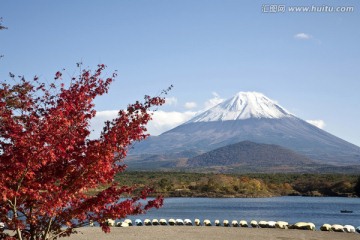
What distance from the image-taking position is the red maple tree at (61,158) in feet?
27.8

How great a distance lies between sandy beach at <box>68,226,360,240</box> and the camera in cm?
2130

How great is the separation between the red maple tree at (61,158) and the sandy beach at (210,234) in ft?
37.3

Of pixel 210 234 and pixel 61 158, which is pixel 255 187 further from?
pixel 61 158

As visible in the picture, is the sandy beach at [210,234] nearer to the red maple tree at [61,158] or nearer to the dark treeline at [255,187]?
the red maple tree at [61,158]

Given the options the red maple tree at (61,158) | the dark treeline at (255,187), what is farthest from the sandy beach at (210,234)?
the dark treeline at (255,187)

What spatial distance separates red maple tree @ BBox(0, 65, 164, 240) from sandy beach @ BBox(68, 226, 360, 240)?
11378mm

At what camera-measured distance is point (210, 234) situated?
22.7 metres

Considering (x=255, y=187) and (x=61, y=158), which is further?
(x=255, y=187)

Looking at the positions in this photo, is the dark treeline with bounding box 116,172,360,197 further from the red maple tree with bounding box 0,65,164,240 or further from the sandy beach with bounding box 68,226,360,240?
the red maple tree with bounding box 0,65,164,240

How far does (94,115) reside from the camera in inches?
374

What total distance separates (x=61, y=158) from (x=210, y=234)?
14651 millimetres

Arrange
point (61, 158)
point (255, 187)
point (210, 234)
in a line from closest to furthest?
point (61, 158), point (210, 234), point (255, 187)

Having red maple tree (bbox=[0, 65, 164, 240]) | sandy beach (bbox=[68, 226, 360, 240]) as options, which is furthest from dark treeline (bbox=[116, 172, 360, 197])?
red maple tree (bbox=[0, 65, 164, 240])

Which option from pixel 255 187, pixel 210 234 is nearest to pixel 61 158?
pixel 210 234
